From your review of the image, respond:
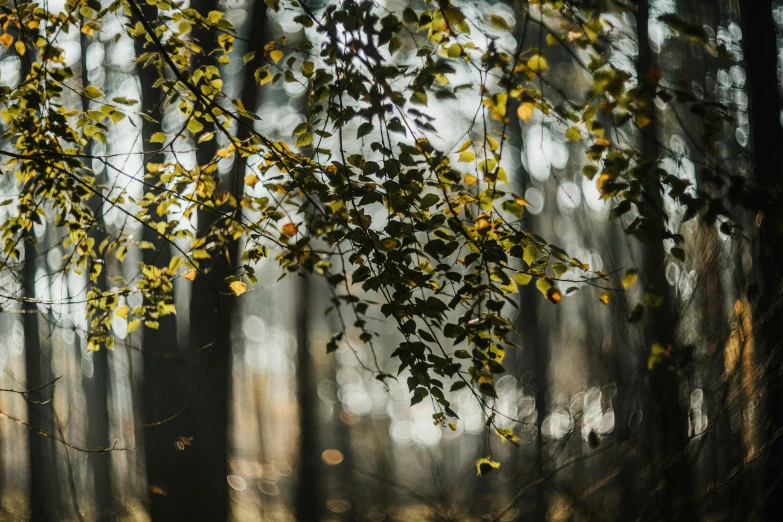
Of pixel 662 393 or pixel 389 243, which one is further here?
pixel 662 393

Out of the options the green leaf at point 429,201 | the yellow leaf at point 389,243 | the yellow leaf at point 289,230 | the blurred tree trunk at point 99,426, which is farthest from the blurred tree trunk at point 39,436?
the green leaf at point 429,201

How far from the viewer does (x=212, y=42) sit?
4.12 meters

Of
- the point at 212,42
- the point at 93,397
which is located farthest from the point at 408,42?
the point at 93,397

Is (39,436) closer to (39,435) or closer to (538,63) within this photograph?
(39,435)

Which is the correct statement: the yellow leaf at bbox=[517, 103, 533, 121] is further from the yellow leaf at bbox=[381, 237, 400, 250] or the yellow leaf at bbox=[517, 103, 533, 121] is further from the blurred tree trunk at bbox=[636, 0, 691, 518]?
the blurred tree trunk at bbox=[636, 0, 691, 518]

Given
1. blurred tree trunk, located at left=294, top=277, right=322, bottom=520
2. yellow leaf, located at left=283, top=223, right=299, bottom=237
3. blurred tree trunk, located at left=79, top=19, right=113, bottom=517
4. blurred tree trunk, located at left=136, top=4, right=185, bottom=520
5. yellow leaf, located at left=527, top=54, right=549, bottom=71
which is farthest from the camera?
blurred tree trunk, located at left=294, top=277, right=322, bottom=520

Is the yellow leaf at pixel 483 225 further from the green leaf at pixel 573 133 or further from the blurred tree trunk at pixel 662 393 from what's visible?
the blurred tree trunk at pixel 662 393

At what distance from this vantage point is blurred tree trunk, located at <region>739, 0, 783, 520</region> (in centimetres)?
214

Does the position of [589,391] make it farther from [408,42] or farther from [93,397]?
[93,397]

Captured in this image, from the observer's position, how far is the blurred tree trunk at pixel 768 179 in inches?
84.3

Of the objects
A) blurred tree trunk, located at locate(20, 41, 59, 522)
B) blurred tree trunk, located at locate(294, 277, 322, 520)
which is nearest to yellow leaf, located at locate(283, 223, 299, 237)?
blurred tree trunk, located at locate(294, 277, 322, 520)

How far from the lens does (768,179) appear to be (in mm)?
2357

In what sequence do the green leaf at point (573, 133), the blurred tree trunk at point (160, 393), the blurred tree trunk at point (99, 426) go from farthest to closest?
the blurred tree trunk at point (99, 426)
the blurred tree trunk at point (160, 393)
the green leaf at point (573, 133)

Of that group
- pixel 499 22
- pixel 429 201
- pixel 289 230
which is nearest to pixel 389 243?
pixel 429 201
